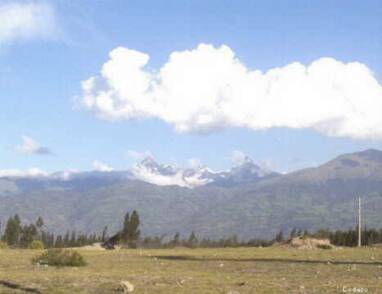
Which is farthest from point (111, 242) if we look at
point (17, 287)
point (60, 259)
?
point (17, 287)

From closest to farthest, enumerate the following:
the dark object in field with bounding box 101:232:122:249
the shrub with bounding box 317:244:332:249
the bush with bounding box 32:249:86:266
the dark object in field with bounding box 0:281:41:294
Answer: the dark object in field with bounding box 0:281:41:294 → the bush with bounding box 32:249:86:266 → the shrub with bounding box 317:244:332:249 → the dark object in field with bounding box 101:232:122:249

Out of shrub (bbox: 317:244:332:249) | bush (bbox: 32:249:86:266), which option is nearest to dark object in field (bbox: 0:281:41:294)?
bush (bbox: 32:249:86:266)

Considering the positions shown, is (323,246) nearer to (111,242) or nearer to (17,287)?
(111,242)

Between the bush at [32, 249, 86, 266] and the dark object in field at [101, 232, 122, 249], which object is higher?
the dark object in field at [101, 232, 122, 249]

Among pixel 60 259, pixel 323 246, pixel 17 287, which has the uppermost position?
pixel 323 246

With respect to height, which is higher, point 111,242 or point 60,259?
point 111,242

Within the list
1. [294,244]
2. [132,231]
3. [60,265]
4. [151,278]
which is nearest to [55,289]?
[151,278]

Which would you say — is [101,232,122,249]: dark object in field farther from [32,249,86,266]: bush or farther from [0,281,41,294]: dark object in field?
[0,281,41,294]: dark object in field

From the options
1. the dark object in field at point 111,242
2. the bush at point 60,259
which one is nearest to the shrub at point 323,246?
the dark object in field at point 111,242

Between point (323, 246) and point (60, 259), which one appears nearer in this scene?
point (60, 259)

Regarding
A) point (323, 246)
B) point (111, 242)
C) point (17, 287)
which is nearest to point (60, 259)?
point (17, 287)

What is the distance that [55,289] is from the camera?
94.1 ft

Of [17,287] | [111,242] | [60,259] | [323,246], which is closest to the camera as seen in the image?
[17,287]

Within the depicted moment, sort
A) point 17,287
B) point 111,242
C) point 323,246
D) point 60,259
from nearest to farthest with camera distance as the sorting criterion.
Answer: point 17,287, point 60,259, point 323,246, point 111,242
